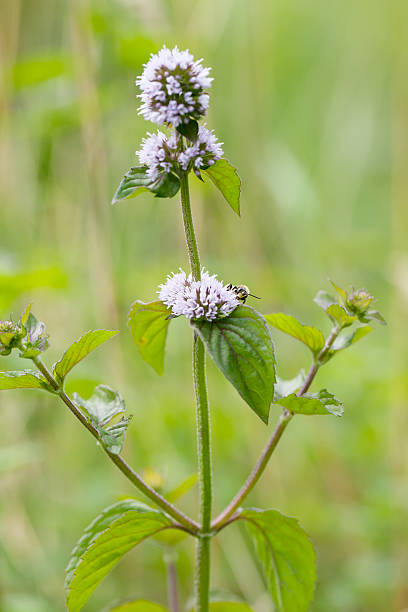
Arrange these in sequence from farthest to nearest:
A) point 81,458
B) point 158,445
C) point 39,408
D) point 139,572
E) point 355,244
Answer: point 355,244, point 81,458, point 158,445, point 39,408, point 139,572

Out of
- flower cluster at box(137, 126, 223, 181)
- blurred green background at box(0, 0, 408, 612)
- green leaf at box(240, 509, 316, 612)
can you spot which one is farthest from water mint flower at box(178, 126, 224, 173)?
blurred green background at box(0, 0, 408, 612)

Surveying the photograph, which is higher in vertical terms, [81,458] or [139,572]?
[81,458]

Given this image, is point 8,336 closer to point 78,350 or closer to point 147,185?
point 78,350

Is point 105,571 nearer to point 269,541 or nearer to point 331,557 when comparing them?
point 269,541

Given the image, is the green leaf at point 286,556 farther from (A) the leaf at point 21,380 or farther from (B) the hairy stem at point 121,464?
(A) the leaf at point 21,380

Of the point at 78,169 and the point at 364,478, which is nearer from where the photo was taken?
the point at 364,478

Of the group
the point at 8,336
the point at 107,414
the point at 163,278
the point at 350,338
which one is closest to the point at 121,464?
the point at 107,414

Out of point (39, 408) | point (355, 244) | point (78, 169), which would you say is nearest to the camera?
point (39, 408)

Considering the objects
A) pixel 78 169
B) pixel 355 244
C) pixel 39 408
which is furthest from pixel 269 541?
pixel 78 169

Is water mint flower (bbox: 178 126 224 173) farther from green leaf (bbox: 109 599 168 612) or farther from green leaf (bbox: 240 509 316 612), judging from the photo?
green leaf (bbox: 109 599 168 612)
